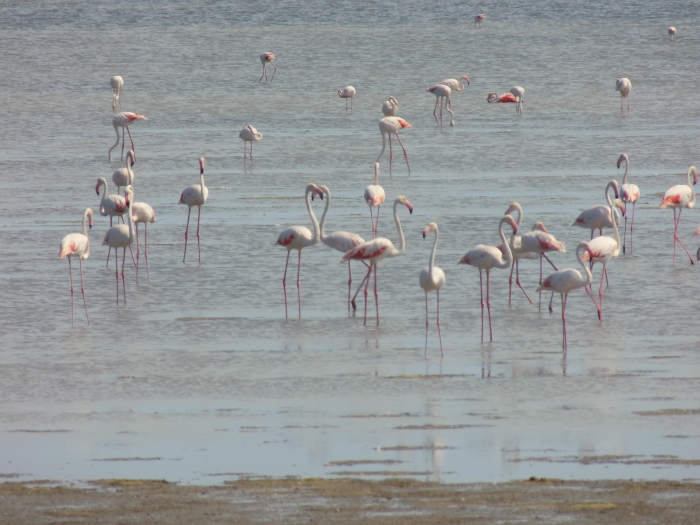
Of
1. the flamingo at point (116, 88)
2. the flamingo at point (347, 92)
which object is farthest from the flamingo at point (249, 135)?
the flamingo at point (116, 88)

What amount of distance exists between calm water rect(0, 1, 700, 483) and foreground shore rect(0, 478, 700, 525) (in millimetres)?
222

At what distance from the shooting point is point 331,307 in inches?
354

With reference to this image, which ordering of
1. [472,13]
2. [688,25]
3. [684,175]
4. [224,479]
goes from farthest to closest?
[472,13] → [688,25] → [684,175] → [224,479]

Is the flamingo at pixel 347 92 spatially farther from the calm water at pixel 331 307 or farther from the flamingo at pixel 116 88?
the flamingo at pixel 116 88

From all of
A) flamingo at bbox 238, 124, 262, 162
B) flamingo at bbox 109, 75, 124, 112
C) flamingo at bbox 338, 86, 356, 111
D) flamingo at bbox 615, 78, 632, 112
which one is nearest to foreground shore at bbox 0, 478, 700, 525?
flamingo at bbox 238, 124, 262, 162

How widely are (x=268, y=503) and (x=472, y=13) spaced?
36199 millimetres

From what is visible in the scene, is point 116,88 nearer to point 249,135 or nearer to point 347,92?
point 347,92

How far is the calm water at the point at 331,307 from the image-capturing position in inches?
222

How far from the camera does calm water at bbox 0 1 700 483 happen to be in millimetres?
5633

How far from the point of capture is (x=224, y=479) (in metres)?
5.07


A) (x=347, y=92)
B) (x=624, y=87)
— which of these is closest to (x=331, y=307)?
(x=347, y=92)

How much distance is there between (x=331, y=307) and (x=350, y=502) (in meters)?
4.38

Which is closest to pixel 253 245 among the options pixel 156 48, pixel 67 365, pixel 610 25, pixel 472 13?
pixel 67 365

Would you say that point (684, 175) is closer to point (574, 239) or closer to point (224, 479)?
point (574, 239)
